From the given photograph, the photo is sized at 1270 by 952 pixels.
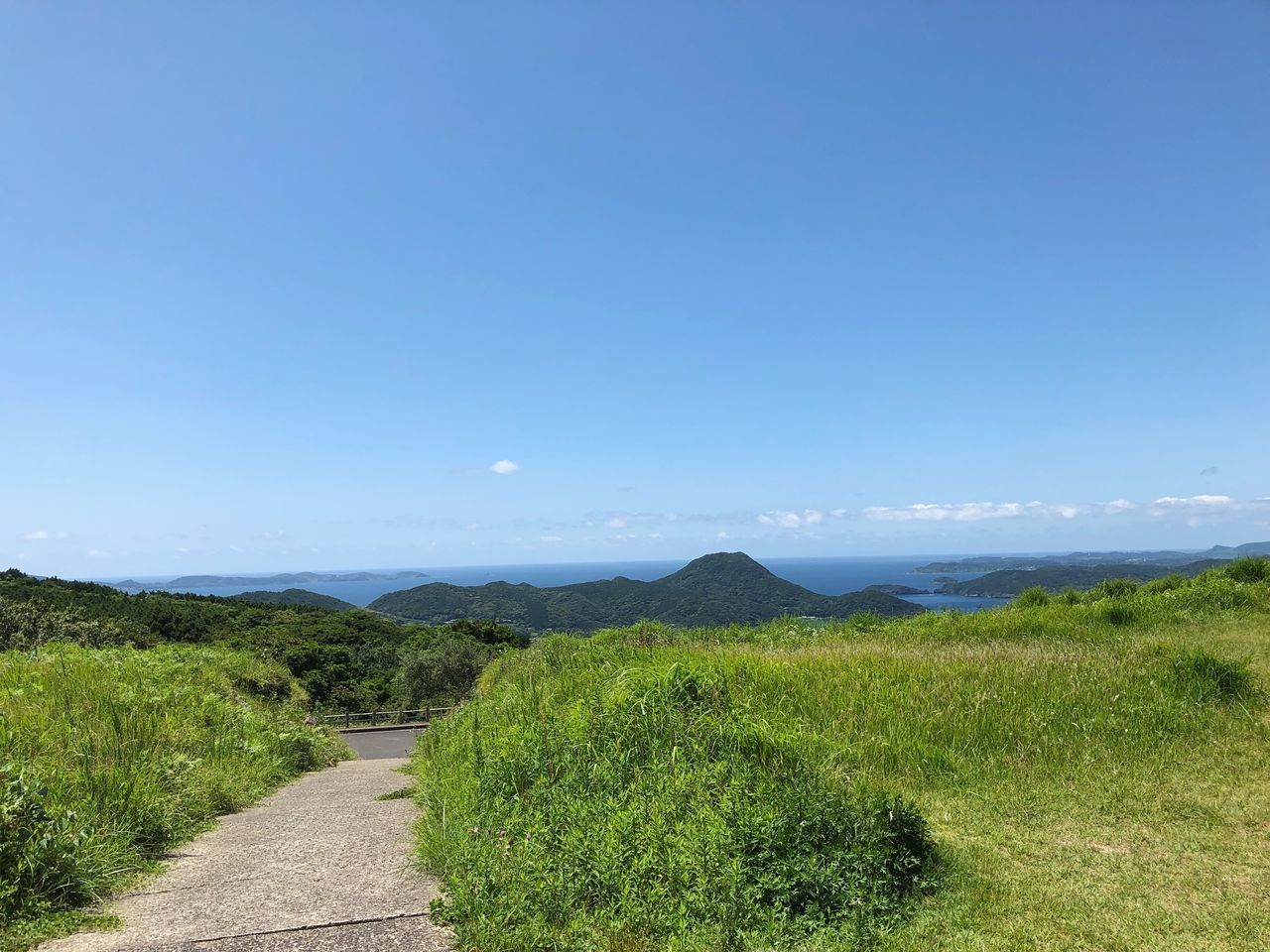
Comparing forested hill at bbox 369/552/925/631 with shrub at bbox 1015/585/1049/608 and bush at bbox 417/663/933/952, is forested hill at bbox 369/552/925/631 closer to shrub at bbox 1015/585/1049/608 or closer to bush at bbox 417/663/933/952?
shrub at bbox 1015/585/1049/608

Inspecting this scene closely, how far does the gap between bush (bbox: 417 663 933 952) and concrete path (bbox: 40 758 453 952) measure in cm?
32

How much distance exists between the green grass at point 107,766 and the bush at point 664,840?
228 centimetres

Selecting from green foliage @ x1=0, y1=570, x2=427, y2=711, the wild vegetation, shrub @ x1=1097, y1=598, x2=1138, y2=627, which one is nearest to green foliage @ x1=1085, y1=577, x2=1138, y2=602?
shrub @ x1=1097, y1=598, x2=1138, y2=627

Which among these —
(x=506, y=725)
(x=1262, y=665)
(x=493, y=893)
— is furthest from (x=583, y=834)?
(x=1262, y=665)

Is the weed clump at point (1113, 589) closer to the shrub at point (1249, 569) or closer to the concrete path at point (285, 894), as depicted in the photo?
the shrub at point (1249, 569)

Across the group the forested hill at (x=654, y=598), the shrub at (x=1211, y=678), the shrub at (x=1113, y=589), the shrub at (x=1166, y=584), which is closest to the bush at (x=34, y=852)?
the shrub at (x=1211, y=678)

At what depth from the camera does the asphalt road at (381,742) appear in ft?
81.9

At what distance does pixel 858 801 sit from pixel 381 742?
27590mm

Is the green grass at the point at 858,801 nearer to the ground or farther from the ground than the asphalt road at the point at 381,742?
farther from the ground

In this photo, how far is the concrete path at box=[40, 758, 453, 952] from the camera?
4273 mm

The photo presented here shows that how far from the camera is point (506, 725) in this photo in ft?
28.6

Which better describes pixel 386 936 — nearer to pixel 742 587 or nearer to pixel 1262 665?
pixel 1262 665

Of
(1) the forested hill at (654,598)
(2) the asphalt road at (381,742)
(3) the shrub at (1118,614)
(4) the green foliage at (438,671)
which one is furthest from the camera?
(1) the forested hill at (654,598)

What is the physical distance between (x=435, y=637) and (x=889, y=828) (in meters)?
63.0
